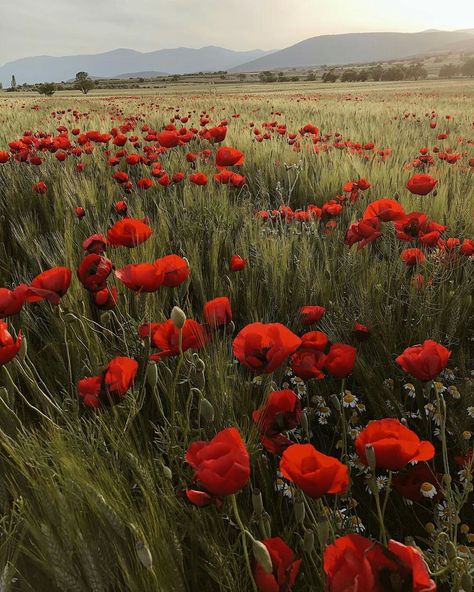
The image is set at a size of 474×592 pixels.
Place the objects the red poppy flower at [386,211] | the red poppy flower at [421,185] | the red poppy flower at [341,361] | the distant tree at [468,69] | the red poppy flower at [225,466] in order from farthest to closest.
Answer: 1. the distant tree at [468,69]
2. the red poppy flower at [421,185]
3. the red poppy flower at [386,211]
4. the red poppy flower at [341,361]
5. the red poppy flower at [225,466]

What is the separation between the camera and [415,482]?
93 cm

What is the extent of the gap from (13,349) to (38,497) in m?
0.27

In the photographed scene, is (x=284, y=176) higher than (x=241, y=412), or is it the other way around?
(x=284, y=176)

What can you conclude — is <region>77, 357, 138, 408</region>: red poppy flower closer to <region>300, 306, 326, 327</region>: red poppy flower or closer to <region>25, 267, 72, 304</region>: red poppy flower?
<region>25, 267, 72, 304</region>: red poppy flower

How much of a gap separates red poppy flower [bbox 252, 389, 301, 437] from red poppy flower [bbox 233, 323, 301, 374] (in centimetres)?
6

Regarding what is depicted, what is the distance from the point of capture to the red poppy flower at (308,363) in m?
0.99

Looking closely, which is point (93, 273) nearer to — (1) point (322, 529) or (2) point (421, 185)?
(1) point (322, 529)

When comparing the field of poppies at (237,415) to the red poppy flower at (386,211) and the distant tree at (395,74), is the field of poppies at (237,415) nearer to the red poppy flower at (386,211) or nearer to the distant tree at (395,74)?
the red poppy flower at (386,211)

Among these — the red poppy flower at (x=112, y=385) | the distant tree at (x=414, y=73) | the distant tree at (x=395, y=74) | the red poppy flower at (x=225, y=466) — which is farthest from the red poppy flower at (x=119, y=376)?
the distant tree at (x=414, y=73)

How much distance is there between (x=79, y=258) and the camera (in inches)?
75.2

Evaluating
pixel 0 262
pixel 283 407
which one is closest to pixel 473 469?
pixel 283 407

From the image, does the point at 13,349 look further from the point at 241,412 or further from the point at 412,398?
Result: the point at 412,398

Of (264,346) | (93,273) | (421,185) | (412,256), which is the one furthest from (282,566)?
(421,185)

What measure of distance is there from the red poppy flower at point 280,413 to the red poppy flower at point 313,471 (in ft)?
0.74
